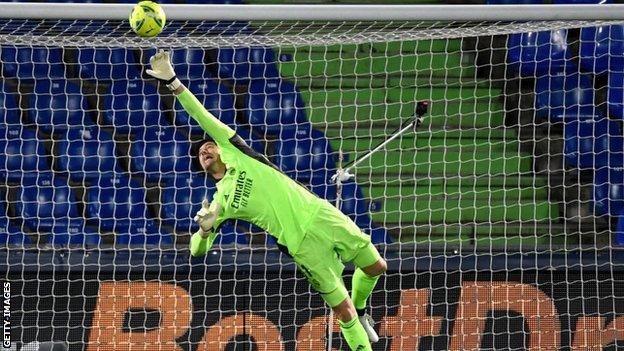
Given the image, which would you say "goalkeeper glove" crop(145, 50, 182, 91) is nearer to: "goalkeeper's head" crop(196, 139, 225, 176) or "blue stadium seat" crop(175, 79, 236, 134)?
"goalkeeper's head" crop(196, 139, 225, 176)

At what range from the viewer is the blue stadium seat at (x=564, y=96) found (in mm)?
9391

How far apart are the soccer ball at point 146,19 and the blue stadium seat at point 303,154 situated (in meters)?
2.78

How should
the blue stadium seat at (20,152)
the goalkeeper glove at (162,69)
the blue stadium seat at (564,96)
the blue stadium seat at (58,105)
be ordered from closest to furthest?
1. the goalkeeper glove at (162,69)
2. the blue stadium seat at (20,152)
3. the blue stadium seat at (58,105)
4. the blue stadium seat at (564,96)

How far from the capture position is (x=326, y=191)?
366 inches

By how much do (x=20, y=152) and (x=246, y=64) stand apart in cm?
179

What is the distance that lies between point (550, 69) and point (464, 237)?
1.45 m

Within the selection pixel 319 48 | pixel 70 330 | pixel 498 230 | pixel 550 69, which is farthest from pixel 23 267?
pixel 550 69

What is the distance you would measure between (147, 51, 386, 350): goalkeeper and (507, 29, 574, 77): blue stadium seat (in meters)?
2.91

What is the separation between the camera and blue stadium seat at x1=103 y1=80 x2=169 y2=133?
933cm

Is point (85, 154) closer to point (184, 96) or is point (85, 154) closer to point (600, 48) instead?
point (184, 96)

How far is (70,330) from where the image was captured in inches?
344

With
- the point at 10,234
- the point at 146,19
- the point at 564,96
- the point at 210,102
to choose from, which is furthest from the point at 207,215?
the point at 564,96

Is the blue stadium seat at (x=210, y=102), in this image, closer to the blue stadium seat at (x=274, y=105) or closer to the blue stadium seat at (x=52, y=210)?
the blue stadium seat at (x=274, y=105)

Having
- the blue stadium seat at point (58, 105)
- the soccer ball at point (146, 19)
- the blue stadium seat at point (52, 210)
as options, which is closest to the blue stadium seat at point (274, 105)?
the blue stadium seat at point (58, 105)
